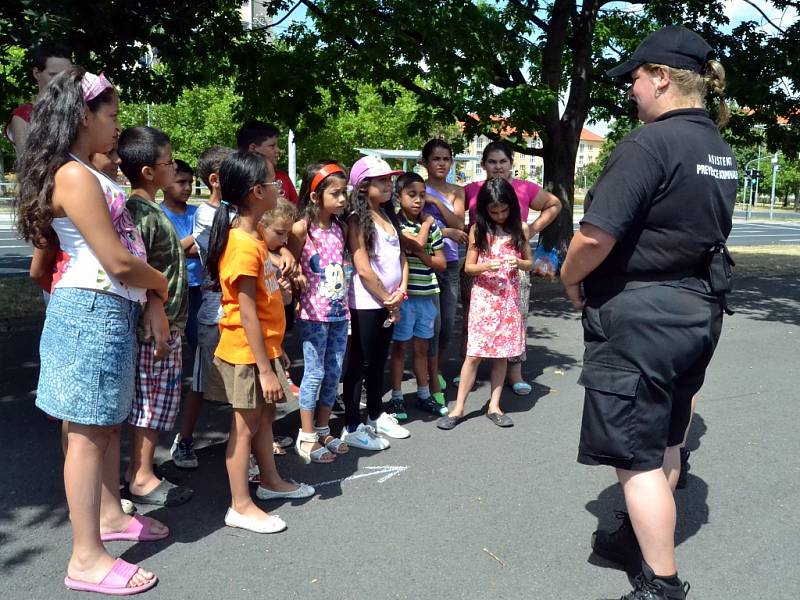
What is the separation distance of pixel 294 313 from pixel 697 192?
2.84 metres

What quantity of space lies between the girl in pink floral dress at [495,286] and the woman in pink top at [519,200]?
1.44 feet

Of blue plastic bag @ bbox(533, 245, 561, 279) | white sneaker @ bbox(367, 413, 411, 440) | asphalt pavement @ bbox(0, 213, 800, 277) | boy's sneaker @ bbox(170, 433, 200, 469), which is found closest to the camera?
boy's sneaker @ bbox(170, 433, 200, 469)

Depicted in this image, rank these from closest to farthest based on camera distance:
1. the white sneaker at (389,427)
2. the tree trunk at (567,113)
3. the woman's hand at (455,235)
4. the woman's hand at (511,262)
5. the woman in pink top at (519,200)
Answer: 1. the white sneaker at (389,427)
2. the woman's hand at (511,262)
3. the woman's hand at (455,235)
4. the woman in pink top at (519,200)
5. the tree trunk at (567,113)

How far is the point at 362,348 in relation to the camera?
4312 mm

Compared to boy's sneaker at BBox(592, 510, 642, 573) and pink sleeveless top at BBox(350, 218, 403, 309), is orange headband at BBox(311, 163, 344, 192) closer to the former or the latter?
pink sleeveless top at BBox(350, 218, 403, 309)

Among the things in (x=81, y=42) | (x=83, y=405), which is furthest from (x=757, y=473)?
(x=81, y=42)

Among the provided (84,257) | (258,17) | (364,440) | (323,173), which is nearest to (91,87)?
(84,257)

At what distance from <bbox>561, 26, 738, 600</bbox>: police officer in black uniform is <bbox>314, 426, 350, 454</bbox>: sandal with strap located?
6.06 ft

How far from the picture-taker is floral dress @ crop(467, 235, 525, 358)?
479cm

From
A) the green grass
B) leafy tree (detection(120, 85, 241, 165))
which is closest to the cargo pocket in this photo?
the green grass

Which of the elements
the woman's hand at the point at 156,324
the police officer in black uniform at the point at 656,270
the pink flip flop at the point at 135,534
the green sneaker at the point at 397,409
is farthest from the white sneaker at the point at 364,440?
the police officer in black uniform at the point at 656,270

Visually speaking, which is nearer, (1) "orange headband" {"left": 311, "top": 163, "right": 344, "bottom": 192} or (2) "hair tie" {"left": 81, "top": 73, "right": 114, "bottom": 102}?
(2) "hair tie" {"left": 81, "top": 73, "right": 114, "bottom": 102}

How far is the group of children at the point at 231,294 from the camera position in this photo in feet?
8.65

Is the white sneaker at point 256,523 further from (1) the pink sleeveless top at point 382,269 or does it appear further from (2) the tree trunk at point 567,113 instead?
(2) the tree trunk at point 567,113
